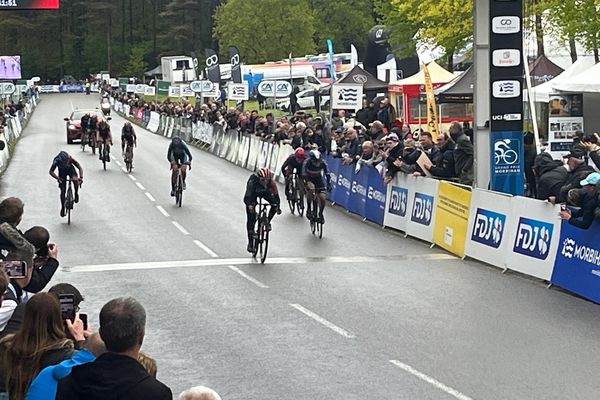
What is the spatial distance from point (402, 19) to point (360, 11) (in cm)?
6619

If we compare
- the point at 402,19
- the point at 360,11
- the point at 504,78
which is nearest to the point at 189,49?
the point at 360,11

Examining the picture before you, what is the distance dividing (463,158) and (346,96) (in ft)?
43.6

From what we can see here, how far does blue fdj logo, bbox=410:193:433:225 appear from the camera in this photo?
767 inches

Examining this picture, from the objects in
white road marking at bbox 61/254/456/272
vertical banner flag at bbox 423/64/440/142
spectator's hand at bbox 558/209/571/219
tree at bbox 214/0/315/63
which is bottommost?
white road marking at bbox 61/254/456/272

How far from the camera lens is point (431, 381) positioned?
9.76 metres

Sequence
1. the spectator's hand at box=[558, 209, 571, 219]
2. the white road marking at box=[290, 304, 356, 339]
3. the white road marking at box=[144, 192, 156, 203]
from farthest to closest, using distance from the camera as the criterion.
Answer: the white road marking at box=[144, 192, 156, 203] < the spectator's hand at box=[558, 209, 571, 219] < the white road marking at box=[290, 304, 356, 339]

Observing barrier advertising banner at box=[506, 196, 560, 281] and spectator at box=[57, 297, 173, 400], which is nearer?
spectator at box=[57, 297, 173, 400]

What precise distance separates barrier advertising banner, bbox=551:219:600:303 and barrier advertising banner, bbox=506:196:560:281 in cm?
22

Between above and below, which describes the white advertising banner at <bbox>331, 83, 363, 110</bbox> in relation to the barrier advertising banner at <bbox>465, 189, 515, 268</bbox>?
above

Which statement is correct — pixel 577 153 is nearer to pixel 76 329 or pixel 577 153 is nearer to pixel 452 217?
pixel 452 217

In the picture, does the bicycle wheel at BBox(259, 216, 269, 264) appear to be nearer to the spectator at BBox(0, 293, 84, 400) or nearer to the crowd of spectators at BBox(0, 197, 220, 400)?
the crowd of spectators at BBox(0, 197, 220, 400)

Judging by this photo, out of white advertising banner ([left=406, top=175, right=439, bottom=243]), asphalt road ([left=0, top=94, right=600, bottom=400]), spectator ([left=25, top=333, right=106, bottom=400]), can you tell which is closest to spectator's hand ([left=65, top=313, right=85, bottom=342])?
spectator ([left=25, top=333, right=106, bottom=400])

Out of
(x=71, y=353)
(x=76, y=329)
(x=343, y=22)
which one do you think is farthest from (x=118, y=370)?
(x=343, y=22)

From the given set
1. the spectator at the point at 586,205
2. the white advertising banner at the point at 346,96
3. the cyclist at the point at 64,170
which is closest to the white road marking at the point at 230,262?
the spectator at the point at 586,205
